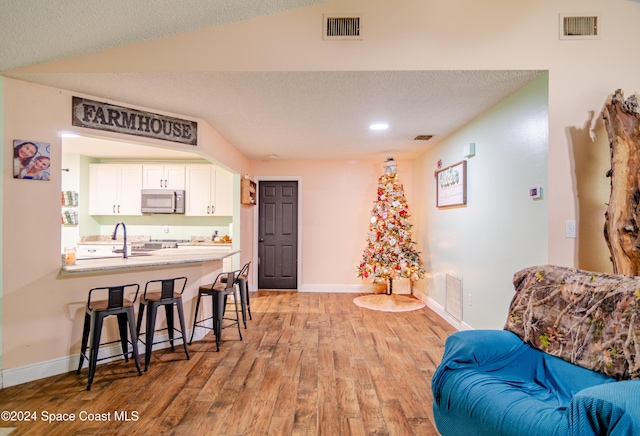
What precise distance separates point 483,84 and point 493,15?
1.55 feet

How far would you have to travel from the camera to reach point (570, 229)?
2.20 meters

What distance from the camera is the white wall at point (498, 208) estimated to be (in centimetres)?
232

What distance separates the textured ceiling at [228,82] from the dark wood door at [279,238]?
216 cm

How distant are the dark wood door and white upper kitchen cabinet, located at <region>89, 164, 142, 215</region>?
2.16m

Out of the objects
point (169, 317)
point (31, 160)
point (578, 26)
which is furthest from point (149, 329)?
point (578, 26)

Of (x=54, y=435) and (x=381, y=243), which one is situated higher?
(x=381, y=243)

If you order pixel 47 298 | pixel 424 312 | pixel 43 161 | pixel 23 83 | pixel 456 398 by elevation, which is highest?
pixel 23 83

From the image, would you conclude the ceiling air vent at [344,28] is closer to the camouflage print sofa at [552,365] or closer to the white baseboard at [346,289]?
the camouflage print sofa at [552,365]

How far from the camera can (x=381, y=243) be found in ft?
15.4

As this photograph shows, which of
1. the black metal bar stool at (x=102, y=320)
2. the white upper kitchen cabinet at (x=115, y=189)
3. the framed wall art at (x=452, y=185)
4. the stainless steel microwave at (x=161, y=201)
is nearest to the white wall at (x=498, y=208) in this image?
the framed wall art at (x=452, y=185)

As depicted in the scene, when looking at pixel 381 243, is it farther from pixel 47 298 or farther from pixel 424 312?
pixel 47 298

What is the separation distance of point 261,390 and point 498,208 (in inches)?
99.5

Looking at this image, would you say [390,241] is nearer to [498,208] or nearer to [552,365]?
[498,208]

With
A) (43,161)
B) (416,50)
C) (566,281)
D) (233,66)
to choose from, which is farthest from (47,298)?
(566,281)
